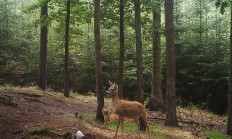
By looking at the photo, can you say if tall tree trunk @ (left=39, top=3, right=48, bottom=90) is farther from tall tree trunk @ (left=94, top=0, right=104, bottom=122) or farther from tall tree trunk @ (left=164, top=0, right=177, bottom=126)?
tall tree trunk @ (left=164, top=0, right=177, bottom=126)

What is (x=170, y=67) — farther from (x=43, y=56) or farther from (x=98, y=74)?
(x=43, y=56)

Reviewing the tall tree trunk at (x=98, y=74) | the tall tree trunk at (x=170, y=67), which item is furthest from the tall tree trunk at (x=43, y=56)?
the tall tree trunk at (x=170, y=67)

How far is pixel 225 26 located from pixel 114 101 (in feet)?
49.1

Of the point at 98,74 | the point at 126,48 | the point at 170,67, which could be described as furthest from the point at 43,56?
the point at 170,67

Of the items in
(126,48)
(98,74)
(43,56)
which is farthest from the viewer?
(126,48)

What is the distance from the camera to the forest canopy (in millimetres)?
13968

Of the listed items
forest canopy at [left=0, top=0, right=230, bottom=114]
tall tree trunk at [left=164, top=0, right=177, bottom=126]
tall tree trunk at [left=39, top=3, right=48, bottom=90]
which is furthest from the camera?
tall tree trunk at [left=39, top=3, right=48, bottom=90]

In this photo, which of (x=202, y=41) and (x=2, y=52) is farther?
(x=2, y=52)

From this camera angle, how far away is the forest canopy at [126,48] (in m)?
14.0

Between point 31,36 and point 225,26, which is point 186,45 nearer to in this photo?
point 225,26

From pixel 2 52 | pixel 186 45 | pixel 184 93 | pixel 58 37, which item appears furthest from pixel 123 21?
pixel 2 52

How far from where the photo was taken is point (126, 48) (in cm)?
1555

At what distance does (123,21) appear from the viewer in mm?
11531

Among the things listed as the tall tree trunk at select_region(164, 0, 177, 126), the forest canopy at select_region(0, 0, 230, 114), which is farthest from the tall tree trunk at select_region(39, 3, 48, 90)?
the tall tree trunk at select_region(164, 0, 177, 126)
